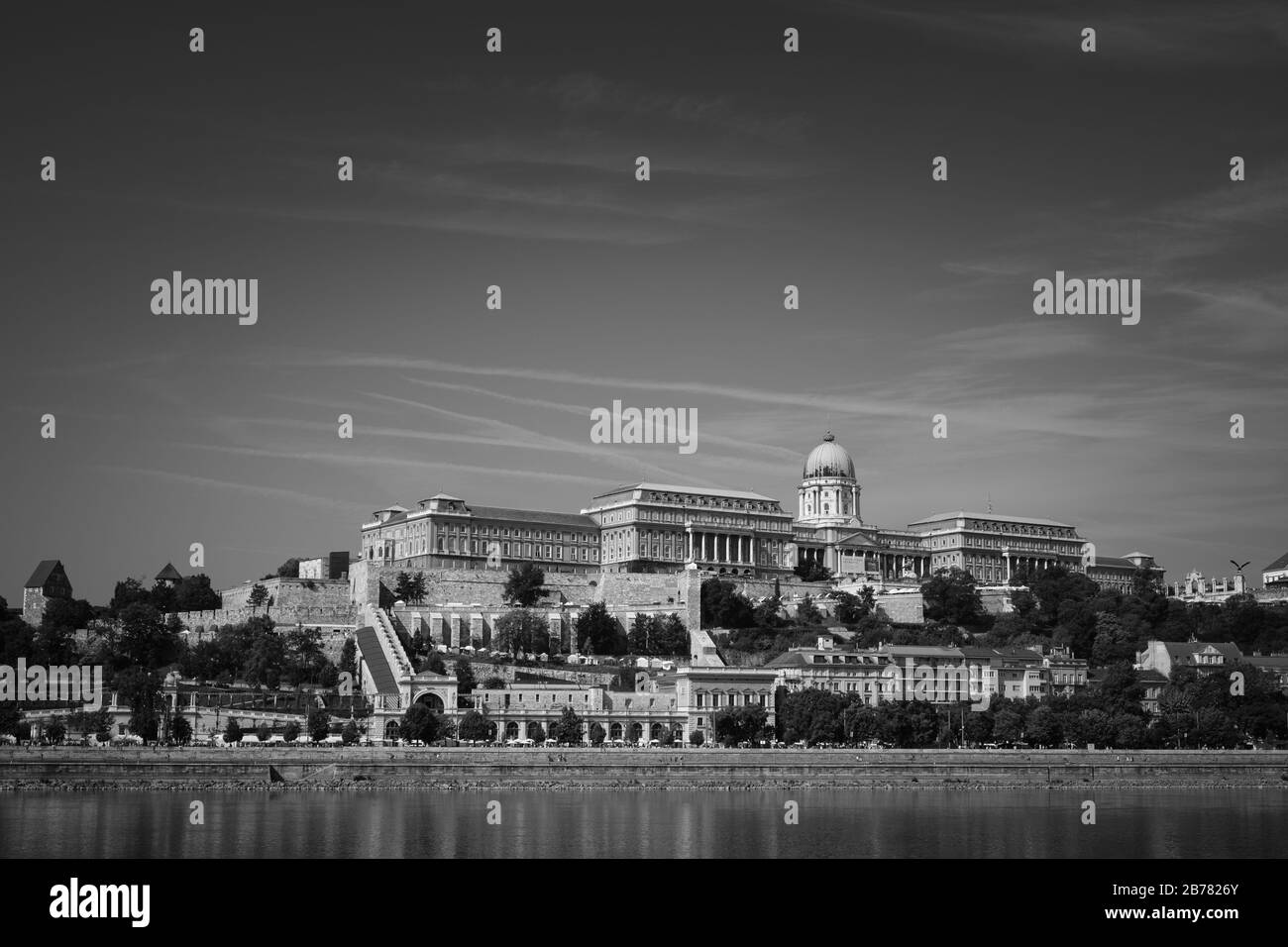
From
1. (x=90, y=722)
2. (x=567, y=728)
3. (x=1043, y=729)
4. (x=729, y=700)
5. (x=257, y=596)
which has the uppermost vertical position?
(x=257, y=596)

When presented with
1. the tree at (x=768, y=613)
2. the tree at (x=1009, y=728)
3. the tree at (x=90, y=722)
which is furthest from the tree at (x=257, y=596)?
the tree at (x=1009, y=728)

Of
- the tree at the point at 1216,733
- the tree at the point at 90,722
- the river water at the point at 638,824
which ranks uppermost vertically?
the tree at the point at 90,722

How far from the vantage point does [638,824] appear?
49.8m

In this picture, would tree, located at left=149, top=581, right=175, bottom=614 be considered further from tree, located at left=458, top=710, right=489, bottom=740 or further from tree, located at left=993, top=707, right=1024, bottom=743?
tree, located at left=993, top=707, right=1024, bottom=743

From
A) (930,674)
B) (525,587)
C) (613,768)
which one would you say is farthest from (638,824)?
(525,587)

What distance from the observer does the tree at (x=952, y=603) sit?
107875 mm

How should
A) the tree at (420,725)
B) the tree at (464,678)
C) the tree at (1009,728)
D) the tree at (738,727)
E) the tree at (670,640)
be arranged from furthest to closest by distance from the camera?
the tree at (670,640), the tree at (464,678), the tree at (738,727), the tree at (1009,728), the tree at (420,725)

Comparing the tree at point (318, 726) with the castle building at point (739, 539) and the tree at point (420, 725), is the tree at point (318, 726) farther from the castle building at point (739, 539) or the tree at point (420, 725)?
the castle building at point (739, 539)

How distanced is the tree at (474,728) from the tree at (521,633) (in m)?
17.7

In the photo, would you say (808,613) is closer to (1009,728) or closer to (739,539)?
Answer: (739,539)

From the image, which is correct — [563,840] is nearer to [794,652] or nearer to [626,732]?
[626,732]

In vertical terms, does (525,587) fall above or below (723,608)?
above

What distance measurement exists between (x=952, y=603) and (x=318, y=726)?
48077 millimetres
